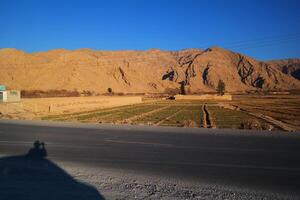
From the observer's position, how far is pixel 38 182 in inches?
352

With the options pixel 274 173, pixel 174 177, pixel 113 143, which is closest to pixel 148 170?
pixel 174 177

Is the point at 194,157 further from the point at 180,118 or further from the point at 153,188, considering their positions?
the point at 180,118

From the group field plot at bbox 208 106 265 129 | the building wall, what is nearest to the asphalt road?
field plot at bbox 208 106 265 129

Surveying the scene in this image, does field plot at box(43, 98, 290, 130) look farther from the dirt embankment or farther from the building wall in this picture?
the building wall

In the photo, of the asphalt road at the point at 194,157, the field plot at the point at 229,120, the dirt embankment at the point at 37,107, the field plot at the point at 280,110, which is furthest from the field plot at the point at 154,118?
the asphalt road at the point at 194,157

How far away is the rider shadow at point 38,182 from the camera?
775cm

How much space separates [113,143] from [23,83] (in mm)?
102848

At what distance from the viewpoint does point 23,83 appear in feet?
367

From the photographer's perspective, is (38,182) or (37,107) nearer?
(38,182)

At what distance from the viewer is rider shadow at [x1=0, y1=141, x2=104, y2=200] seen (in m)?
7.75

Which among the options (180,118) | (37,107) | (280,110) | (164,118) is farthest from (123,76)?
(180,118)

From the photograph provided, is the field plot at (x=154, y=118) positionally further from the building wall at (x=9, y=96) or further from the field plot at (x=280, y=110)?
the building wall at (x=9, y=96)

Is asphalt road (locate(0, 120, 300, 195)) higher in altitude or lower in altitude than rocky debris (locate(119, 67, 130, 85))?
lower

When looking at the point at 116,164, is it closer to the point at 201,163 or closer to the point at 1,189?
the point at 201,163
